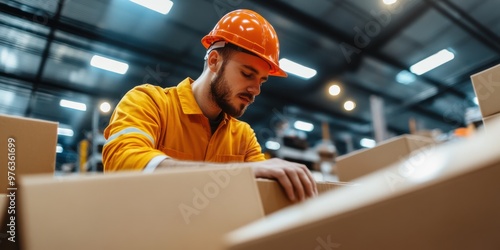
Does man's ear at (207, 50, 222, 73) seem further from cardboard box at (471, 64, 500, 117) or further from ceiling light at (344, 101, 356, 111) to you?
ceiling light at (344, 101, 356, 111)

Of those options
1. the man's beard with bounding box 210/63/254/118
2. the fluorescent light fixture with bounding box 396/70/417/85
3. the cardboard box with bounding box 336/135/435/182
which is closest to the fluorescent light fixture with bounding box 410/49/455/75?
the fluorescent light fixture with bounding box 396/70/417/85

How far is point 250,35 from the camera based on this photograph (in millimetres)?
1706

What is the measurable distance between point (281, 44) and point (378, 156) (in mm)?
4364

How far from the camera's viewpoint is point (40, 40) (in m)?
5.23

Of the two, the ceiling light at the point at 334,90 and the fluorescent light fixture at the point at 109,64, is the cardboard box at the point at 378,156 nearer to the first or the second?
the fluorescent light fixture at the point at 109,64

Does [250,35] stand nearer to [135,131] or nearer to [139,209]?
[135,131]

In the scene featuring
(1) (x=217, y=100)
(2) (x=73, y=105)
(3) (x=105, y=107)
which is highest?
(2) (x=73, y=105)

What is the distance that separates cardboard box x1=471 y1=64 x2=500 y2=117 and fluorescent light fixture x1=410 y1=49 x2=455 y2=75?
6.11 metres

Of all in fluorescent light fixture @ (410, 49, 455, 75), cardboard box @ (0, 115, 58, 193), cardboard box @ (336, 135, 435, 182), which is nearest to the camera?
cardboard box @ (0, 115, 58, 193)

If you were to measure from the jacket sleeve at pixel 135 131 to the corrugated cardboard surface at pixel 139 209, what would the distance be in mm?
475

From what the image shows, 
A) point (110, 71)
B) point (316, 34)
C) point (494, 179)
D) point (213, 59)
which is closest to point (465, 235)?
point (494, 179)

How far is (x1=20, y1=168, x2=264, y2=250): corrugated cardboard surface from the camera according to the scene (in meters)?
0.47

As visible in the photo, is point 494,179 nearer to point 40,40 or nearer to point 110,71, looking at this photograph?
Answer: point 40,40

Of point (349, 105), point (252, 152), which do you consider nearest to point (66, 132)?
point (349, 105)
